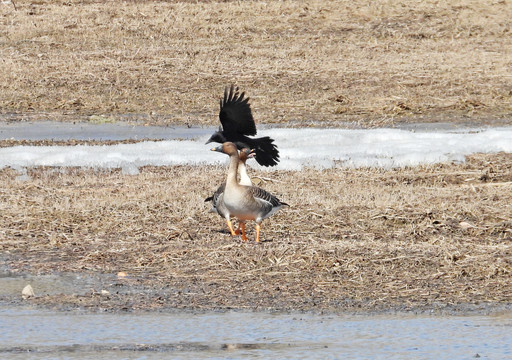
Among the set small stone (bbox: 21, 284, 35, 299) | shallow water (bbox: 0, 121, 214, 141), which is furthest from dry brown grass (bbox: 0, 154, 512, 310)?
shallow water (bbox: 0, 121, 214, 141)

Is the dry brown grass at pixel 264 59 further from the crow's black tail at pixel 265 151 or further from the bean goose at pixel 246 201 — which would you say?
the bean goose at pixel 246 201

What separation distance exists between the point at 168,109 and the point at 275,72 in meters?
3.81

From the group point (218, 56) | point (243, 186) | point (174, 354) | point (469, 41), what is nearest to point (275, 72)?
point (218, 56)

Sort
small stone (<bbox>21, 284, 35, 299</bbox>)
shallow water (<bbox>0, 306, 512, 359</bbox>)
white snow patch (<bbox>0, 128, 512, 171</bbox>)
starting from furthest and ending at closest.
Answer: white snow patch (<bbox>0, 128, 512, 171</bbox>) < small stone (<bbox>21, 284, 35, 299</bbox>) < shallow water (<bbox>0, 306, 512, 359</bbox>)

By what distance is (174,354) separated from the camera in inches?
256

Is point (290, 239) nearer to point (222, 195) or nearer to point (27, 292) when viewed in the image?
point (222, 195)

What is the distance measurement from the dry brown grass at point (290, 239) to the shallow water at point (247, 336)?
1.27 ft

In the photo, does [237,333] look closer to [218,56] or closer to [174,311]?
[174,311]

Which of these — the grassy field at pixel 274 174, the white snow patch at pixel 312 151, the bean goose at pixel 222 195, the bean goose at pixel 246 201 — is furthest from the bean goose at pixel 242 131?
the bean goose at pixel 246 201

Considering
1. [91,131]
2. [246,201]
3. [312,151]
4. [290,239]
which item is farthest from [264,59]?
[246,201]

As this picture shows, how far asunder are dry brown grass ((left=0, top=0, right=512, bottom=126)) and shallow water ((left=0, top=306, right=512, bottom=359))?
1223 centimetres

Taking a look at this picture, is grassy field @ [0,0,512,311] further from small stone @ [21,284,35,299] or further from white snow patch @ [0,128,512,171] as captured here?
white snow patch @ [0,128,512,171]

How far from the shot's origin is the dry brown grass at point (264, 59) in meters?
21.1

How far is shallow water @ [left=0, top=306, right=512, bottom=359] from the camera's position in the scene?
21.4 feet
